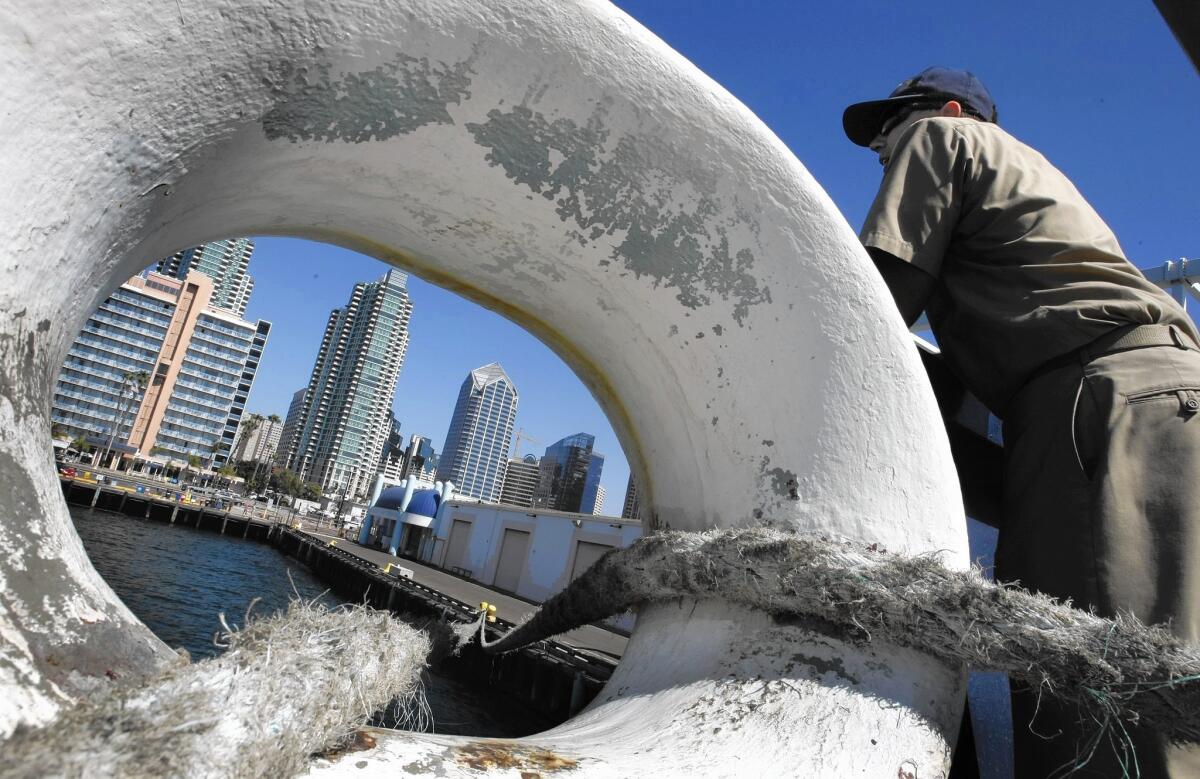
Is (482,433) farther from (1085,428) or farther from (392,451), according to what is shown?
(1085,428)

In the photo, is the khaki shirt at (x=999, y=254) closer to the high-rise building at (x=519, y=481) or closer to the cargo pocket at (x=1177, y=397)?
the cargo pocket at (x=1177, y=397)

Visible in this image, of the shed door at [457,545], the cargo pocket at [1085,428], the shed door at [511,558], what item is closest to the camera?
the cargo pocket at [1085,428]

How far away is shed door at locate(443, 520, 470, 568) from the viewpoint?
29.6 m

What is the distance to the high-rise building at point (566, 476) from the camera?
81375 millimetres

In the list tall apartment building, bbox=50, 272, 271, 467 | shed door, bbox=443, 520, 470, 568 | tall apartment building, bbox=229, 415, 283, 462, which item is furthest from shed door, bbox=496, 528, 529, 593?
tall apartment building, bbox=229, 415, 283, 462

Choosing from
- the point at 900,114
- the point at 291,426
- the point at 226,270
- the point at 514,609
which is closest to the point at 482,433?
the point at 291,426

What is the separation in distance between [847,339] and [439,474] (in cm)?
14379

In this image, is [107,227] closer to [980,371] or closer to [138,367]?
[980,371]

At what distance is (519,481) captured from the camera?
120 m

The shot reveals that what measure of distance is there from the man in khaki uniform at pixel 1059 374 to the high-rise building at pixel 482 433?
131 metres

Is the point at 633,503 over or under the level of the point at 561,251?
over

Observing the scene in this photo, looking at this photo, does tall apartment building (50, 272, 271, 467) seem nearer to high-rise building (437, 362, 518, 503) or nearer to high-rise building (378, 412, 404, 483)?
high-rise building (378, 412, 404, 483)

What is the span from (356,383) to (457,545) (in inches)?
3143

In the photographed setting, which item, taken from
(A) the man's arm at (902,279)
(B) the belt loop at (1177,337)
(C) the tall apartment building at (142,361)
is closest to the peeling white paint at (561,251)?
(A) the man's arm at (902,279)
